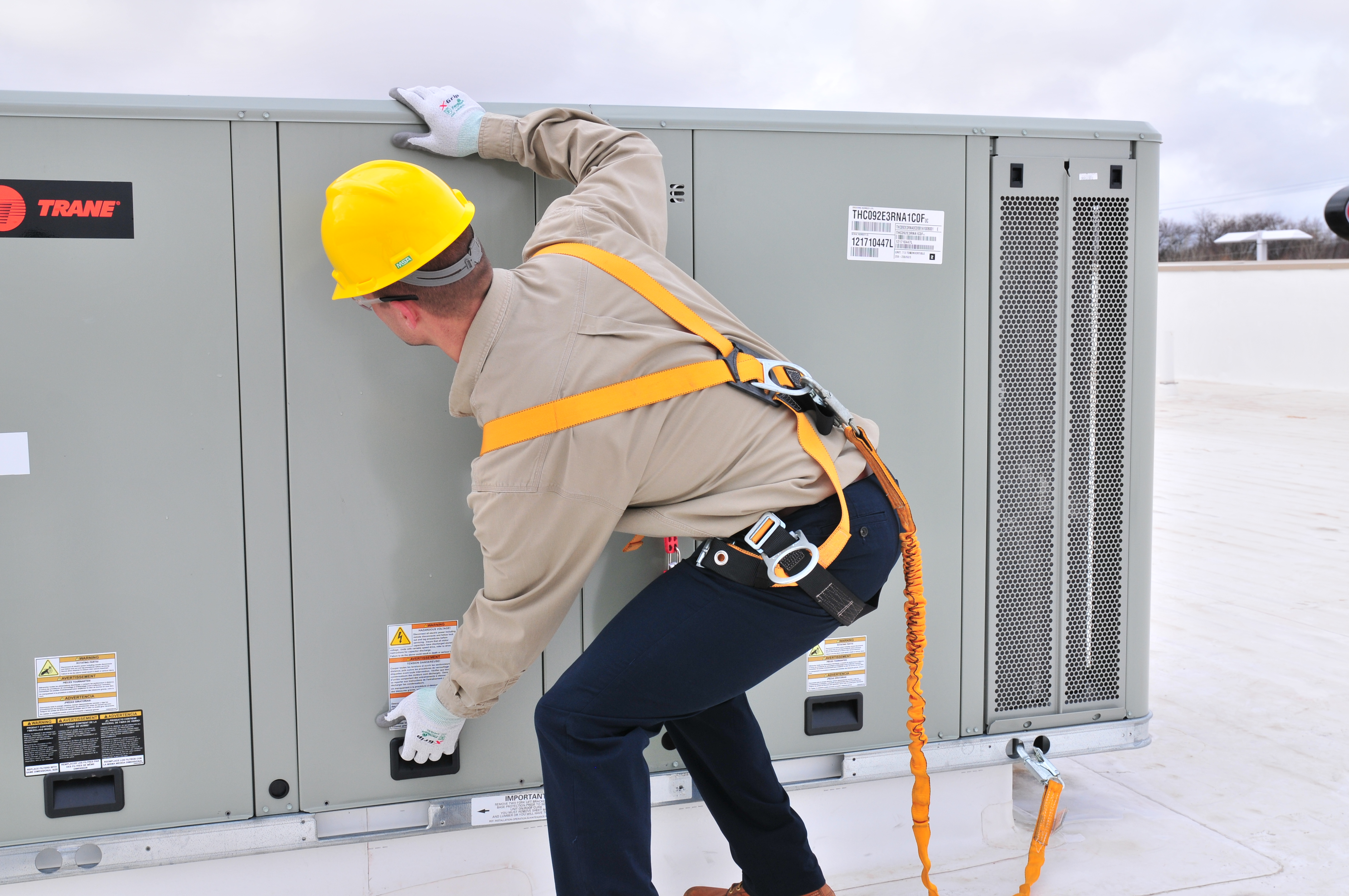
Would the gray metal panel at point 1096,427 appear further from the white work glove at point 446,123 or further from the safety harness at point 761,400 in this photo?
the white work glove at point 446,123

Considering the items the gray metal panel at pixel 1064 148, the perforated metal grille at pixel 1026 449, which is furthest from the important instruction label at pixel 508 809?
the gray metal panel at pixel 1064 148

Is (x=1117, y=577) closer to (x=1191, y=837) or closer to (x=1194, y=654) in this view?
(x=1191, y=837)

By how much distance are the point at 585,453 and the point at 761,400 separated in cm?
38

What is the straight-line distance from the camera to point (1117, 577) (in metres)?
2.76

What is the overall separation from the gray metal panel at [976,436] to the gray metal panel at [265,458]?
1673mm

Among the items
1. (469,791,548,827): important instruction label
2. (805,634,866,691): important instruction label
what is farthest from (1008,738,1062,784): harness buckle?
(469,791,548,827): important instruction label

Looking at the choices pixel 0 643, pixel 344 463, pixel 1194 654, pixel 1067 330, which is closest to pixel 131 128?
pixel 344 463

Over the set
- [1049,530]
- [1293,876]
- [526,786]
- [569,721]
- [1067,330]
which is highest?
[1067,330]

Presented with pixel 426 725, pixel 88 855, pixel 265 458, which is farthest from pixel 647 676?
pixel 88 855

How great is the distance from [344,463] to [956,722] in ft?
5.63

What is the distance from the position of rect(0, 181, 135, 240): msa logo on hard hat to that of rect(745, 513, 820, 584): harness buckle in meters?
1.48

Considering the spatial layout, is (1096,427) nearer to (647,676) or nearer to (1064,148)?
(1064,148)

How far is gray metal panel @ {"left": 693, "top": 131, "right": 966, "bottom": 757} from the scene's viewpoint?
2.43 meters

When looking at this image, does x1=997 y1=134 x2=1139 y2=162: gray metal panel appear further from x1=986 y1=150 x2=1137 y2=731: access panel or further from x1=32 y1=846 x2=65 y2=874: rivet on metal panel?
x1=32 y1=846 x2=65 y2=874: rivet on metal panel
